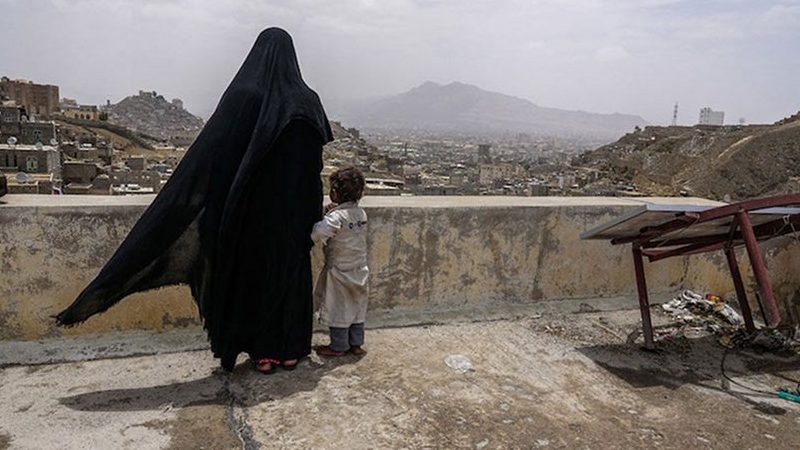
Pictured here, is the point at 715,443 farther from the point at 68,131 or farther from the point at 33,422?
the point at 68,131

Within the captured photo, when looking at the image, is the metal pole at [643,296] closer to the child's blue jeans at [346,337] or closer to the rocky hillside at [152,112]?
the child's blue jeans at [346,337]

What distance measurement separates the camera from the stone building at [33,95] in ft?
219

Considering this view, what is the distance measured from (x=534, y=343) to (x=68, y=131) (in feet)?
197

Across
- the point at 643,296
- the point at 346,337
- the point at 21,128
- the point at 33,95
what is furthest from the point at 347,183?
the point at 33,95

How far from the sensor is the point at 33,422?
232cm

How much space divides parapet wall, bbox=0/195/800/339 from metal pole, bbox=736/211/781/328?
1.15 meters

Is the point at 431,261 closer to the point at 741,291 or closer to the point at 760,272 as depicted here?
the point at 760,272

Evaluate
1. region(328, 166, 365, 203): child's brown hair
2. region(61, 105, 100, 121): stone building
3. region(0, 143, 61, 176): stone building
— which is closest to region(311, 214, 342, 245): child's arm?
region(328, 166, 365, 203): child's brown hair

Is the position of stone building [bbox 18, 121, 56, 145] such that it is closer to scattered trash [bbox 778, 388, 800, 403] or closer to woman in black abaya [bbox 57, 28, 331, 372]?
woman in black abaya [bbox 57, 28, 331, 372]

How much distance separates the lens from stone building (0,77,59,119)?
6675 centimetres

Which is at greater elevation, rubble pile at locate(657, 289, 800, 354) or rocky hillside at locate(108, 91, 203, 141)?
rocky hillside at locate(108, 91, 203, 141)

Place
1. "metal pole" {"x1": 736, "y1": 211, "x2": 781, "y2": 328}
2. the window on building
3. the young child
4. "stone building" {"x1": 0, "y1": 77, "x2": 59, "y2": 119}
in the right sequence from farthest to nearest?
"stone building" {"x1": 0, "y1": 77, "x2": 59, "y2": 119}
the window on building
the young child
"metal pole" {"x1": 736, "y1": 211, "x2": 781, "y2": 328}

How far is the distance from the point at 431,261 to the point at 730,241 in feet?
5.21

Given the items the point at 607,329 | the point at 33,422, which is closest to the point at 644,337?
the point at 607,329
